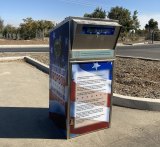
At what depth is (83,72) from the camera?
12.8 ft

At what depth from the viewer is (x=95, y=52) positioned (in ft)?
13.0

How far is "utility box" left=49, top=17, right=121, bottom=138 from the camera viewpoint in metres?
3.74

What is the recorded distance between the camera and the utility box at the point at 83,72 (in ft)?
12.3

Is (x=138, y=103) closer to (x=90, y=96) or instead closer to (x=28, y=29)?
(x=90, y=96)

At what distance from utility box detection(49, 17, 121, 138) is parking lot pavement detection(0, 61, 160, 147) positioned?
23 centimetres

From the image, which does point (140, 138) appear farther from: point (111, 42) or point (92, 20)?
point (92, 20)

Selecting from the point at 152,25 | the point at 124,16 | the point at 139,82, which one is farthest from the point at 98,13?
the point at 139,82

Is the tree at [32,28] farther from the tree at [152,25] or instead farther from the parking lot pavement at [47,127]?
the parking lot pavement at [47,127]

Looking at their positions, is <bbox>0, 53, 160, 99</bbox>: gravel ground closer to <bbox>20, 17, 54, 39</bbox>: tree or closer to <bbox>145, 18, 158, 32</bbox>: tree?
<bbox>20, 17, 54, 39</bbox>: tree

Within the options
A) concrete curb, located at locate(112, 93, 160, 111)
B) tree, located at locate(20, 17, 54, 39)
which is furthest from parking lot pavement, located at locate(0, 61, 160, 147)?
tree, located at locate(20, 17, 54, 39)

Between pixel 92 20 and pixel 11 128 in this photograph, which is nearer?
pixel 92 20

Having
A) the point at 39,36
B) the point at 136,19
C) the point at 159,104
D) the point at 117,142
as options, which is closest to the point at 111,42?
the point at 117,142

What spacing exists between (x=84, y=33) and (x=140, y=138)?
6.42 feet

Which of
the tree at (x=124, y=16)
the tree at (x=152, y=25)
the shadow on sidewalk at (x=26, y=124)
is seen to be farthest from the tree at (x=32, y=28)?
the shadow on sidewalk at (x=26, y=124)
